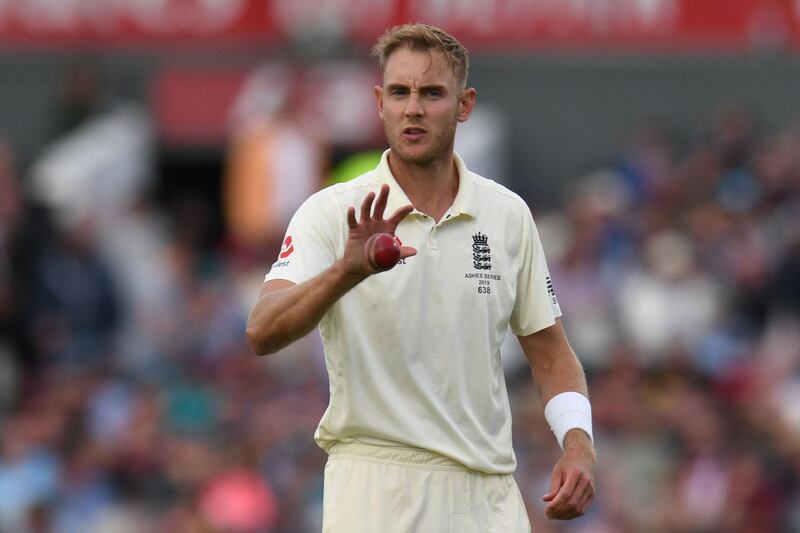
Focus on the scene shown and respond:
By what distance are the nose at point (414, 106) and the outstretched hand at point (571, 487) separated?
115cm

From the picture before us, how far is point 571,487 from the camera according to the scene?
552cm

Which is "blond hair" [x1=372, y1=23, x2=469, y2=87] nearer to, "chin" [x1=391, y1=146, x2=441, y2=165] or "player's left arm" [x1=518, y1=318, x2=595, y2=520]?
"chin" [x1=391, y1=146, x2=441, y2=165]

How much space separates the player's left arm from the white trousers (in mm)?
231

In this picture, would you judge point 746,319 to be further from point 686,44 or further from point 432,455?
point 432,455

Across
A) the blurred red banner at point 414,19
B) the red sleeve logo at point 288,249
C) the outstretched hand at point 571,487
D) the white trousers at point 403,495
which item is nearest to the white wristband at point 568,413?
the outstretched hand at point 571,487

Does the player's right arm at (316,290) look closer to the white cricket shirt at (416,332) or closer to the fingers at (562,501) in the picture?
the white cricket shirt at (416,332)

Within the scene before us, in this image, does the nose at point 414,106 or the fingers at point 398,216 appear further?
the nose at point 414,106

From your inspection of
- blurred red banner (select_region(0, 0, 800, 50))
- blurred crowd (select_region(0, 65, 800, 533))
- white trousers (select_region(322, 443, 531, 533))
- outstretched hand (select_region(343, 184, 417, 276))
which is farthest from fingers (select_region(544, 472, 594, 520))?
blurred red banner (select_region(0, 0, 800, 50))

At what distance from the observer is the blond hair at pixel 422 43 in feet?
18.3

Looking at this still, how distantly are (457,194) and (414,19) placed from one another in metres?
11.3

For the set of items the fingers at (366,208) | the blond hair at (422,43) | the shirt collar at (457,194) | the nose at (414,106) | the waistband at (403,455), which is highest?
the blond hair at (422,43)

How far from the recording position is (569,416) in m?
5.83

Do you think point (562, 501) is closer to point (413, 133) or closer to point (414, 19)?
point (413, 133)

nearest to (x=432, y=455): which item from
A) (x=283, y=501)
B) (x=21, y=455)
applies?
(x=283, y=501)
